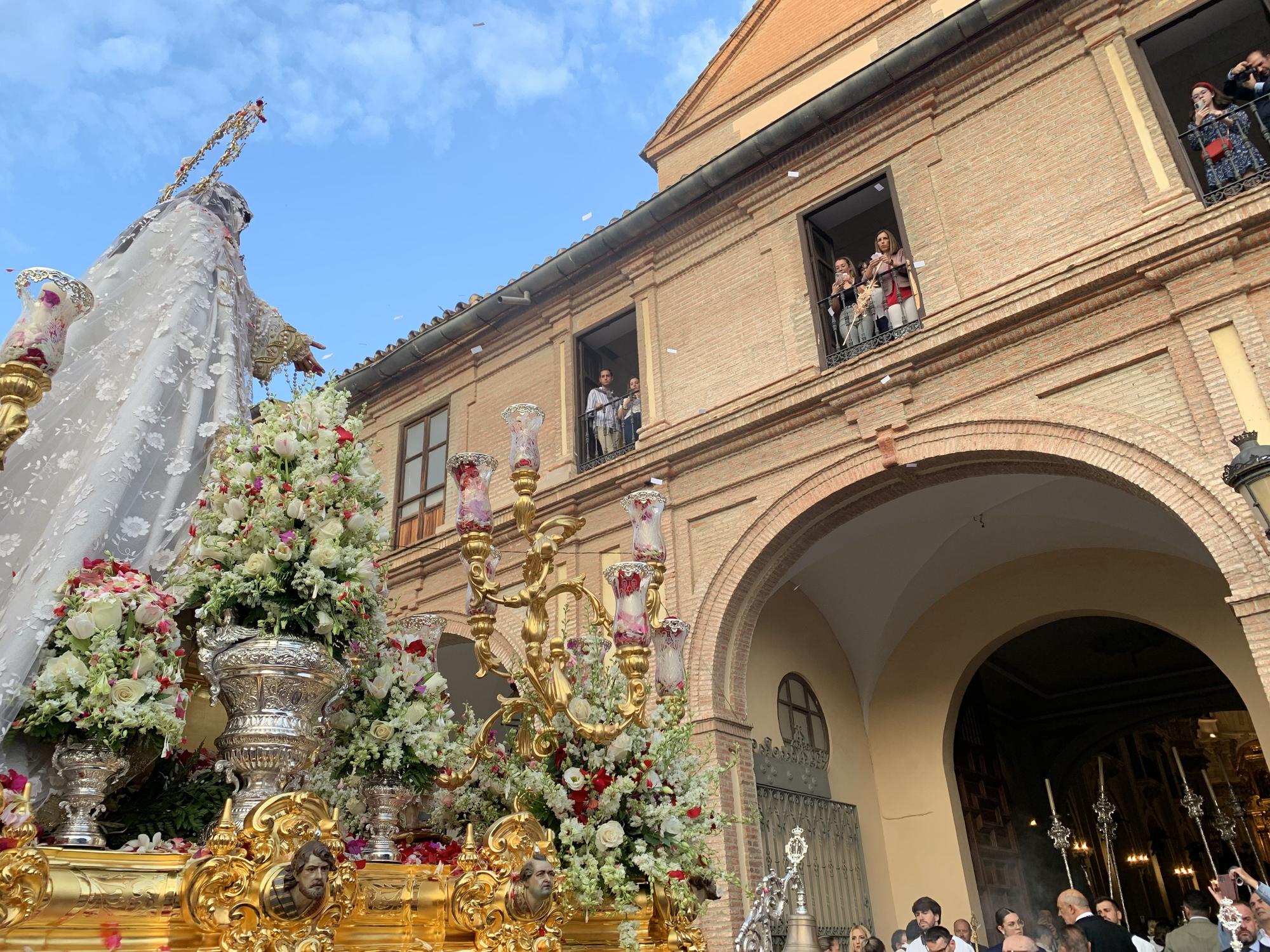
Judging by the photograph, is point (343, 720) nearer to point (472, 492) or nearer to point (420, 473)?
point (472, 492)

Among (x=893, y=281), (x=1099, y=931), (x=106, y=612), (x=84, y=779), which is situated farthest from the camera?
(x=893, y=281)

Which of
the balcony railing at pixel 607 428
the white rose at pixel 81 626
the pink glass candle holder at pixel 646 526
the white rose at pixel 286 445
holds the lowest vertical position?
the white rose at pixel 81 626

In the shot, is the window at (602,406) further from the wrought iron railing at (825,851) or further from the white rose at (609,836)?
the white rose at (609,836)

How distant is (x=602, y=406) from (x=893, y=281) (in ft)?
11.1

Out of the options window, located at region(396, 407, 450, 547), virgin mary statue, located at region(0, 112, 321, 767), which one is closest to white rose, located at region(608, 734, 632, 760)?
virgin mary statue, located at region(0, 112, 321, 767)

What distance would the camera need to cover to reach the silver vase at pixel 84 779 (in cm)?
262

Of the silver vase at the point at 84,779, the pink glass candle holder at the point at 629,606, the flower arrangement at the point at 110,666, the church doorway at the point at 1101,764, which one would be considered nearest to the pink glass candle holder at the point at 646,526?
the pink glass candle holder at the point at 629,606

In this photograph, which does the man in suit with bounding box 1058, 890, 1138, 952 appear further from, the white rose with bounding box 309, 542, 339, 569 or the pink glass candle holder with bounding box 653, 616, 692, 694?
the white rose with bounding box 309, 542, 339, 569

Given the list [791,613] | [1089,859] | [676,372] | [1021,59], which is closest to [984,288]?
[1021,59]

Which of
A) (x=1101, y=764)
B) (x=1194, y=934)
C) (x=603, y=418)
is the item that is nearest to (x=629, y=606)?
(x=1194, y=934)

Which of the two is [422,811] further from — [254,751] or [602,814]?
[254,751]

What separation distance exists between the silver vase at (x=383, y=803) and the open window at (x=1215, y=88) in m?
6.95

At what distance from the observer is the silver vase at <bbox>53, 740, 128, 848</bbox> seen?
103 inches

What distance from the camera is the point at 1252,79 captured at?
24.6ft
